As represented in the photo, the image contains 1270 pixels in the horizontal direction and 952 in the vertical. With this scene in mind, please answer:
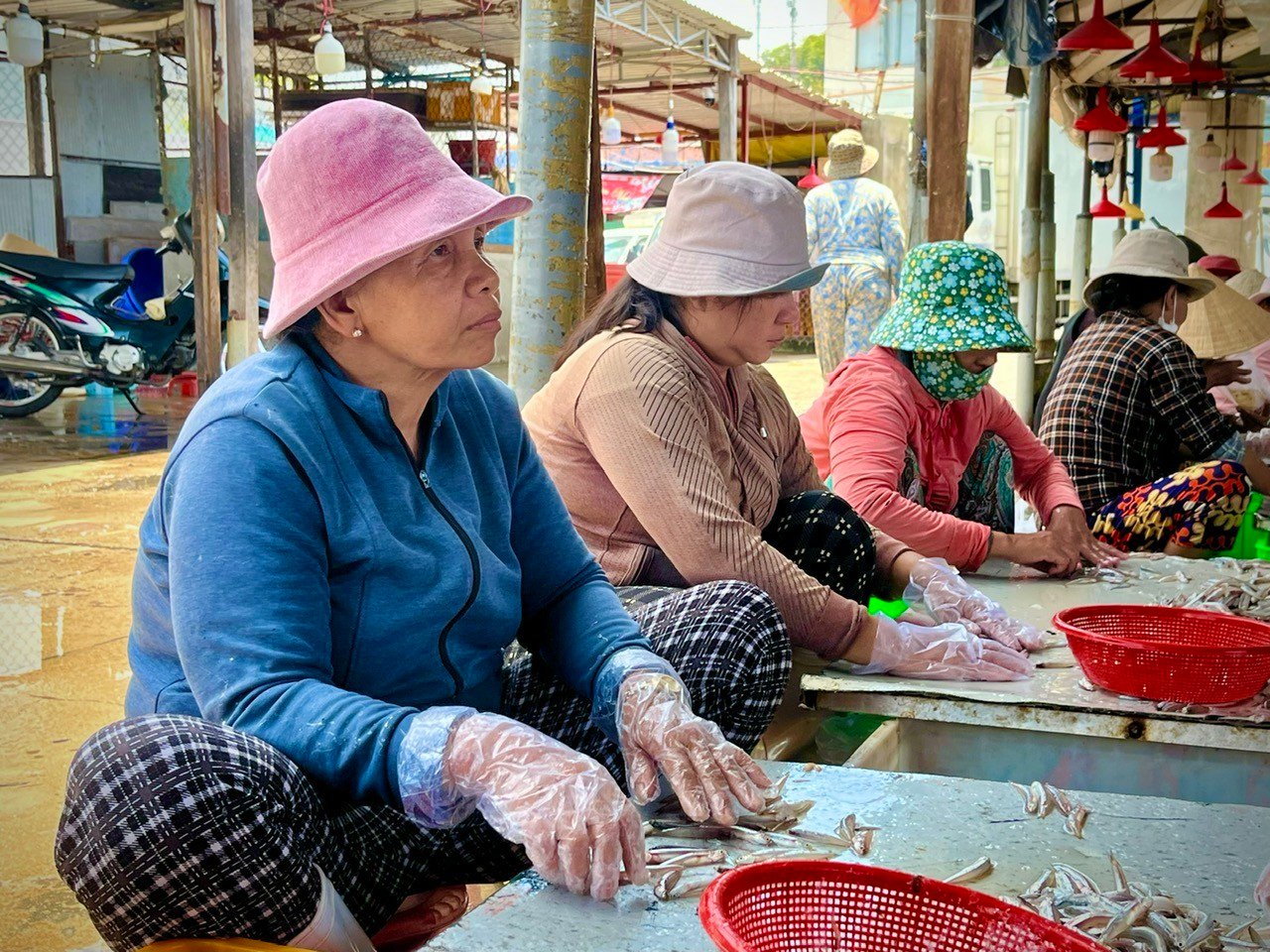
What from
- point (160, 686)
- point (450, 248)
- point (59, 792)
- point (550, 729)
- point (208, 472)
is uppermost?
point (450, 248)

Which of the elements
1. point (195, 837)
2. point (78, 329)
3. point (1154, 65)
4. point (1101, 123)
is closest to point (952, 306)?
point (195, 837)

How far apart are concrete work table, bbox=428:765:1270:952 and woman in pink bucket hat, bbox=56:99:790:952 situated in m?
0.06

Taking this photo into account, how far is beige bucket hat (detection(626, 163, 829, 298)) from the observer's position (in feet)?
9.27

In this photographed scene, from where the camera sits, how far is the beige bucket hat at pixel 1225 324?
244 inches

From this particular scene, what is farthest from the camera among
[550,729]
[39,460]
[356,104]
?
[39,460]

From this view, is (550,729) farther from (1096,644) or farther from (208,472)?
(1096,644)

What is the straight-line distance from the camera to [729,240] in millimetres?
2861

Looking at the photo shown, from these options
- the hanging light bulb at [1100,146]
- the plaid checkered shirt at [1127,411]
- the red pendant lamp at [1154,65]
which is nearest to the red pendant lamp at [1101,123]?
the red pendant lamp at [1154,65]

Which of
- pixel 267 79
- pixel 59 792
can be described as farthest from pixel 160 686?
pixel 267 79

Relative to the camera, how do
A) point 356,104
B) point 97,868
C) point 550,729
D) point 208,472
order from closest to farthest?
point 97,868
point 208,472
point 356,104
point 550,729

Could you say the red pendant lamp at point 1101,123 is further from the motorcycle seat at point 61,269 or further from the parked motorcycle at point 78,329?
the motorcycle seat at point 61,269

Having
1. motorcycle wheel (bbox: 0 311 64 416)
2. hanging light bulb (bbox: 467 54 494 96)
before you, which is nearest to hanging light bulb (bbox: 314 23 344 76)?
hanging light bulb (bbox: 467 54 494 96)

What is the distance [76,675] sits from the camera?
3934 millimetres

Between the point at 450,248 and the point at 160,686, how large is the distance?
761mm
